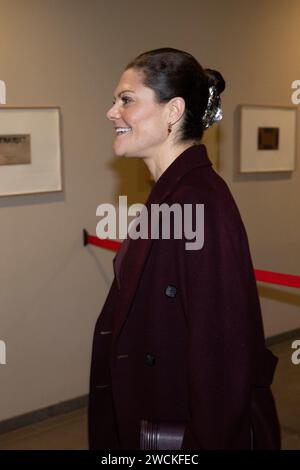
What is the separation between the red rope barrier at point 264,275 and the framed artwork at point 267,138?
1557 millimetres

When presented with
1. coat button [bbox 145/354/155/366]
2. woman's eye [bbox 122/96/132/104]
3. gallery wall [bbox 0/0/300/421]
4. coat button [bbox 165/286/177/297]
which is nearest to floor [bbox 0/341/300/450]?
gallery wall [bbox 0/0/300/421]

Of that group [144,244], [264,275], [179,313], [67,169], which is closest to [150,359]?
[179,313]

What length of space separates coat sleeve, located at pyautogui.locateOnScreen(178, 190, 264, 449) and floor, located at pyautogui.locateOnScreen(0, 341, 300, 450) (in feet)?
7.57

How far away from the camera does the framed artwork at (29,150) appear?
11.3 ft

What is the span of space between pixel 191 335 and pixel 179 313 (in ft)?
0.30

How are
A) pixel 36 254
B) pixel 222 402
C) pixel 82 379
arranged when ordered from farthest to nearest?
pixel 82 379 < pixel 36 254 < pixel 222 402

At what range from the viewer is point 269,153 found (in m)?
5.08

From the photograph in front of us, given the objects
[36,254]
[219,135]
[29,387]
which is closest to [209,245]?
[36,254]

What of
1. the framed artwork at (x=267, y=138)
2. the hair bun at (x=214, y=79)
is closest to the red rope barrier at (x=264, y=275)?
the framed artwork at (x=267, y=138)

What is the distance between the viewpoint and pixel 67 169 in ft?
12.4

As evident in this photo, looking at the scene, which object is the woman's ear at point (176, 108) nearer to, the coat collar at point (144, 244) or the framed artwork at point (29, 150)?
the coat collar at point (144, 244)

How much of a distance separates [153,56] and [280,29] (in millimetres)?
3755

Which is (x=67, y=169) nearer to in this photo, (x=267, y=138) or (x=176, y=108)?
(x=267, y=138)

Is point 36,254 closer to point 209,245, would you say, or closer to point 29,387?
point 29,387
